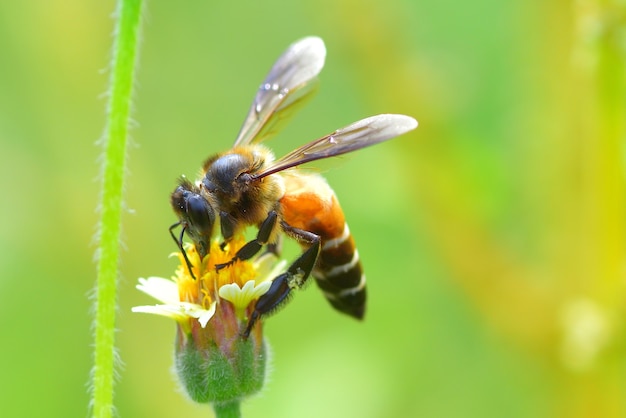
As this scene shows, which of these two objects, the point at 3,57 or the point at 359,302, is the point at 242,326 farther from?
the point at 3,57

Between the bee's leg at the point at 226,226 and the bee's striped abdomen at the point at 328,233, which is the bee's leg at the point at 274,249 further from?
the bee's leg at the point at 226,226

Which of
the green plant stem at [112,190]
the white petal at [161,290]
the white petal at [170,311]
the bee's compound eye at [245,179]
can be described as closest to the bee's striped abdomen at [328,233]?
the bee's compound eye at [245,179]

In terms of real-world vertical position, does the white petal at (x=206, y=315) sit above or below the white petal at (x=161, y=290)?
below

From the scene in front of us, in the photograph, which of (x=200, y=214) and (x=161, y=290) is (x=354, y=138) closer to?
(x=200, y=214)

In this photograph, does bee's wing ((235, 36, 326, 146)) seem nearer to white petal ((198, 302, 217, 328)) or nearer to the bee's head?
the bee's head

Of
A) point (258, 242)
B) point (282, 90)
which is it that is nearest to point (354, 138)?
point (258, 242)

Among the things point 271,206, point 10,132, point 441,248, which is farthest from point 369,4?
point 10,132
